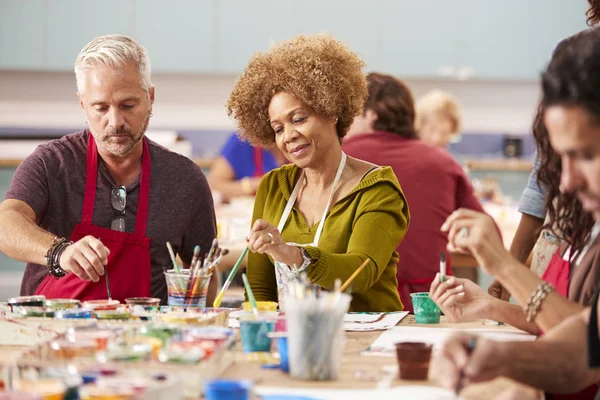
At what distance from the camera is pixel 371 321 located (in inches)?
93.9

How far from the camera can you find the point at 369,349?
6.66 ft

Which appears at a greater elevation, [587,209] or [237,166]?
[587,209]

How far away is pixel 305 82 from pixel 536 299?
118 cm

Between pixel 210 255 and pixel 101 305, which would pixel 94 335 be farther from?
pixel 210 255

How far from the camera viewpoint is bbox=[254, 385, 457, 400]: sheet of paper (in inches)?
63.4

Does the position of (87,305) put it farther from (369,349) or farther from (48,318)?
(369,349)

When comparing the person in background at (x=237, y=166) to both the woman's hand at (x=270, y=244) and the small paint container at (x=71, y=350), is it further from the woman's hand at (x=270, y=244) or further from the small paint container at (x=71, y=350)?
the small paint container at (x=71, y=350)

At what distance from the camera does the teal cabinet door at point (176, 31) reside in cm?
762

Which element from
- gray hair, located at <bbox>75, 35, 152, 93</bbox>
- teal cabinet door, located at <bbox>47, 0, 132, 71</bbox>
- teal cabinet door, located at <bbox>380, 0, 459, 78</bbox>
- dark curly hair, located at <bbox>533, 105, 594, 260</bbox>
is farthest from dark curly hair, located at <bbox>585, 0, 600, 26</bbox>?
teal cabinet door, located at <bbox>47, 0, 132, 71</bbox>

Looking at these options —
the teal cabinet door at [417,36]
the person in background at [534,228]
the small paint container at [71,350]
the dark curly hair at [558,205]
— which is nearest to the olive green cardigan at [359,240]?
the person in background at [534,228]

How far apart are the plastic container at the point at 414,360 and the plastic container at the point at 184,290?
0.75 meters

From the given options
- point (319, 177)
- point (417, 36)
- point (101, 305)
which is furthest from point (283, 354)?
point (417, 36)

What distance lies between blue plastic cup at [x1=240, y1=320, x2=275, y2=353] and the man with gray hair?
82cm

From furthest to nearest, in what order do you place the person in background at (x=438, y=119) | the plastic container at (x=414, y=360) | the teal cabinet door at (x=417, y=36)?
the teal cabinet door at (x=417, y=36) < the person in background at (x=438, y=119) < the plastic container at (x=414, y=360)
